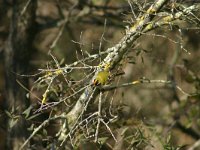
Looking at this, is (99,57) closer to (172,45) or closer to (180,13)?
(180,13)

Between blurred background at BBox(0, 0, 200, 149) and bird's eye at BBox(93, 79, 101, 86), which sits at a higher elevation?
bird's eye at BBox(93, 79, 101, 86)

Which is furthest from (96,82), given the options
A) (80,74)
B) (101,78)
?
(80,74)

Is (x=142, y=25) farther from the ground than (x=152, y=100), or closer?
farther from the ground

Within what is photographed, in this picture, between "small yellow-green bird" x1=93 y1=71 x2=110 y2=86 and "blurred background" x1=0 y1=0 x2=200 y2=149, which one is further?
"blurred background" x1=0 y1=0 x2=200 y2=149

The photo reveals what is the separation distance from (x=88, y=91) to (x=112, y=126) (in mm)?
552

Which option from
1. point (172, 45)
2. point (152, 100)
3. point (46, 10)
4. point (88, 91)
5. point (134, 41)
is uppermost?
point (134, 41)

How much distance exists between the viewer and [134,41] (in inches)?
140

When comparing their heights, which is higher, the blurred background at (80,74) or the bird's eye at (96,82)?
the bird's eye at (96,82)

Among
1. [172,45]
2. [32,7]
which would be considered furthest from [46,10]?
[32,7]

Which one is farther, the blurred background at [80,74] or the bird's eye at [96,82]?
the blurred background at [80,74]

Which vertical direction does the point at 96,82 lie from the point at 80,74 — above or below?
above

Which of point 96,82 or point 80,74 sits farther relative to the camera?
point 80,74

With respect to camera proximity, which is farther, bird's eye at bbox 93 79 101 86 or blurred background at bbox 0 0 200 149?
blurred background at bbox 0 0 200 149

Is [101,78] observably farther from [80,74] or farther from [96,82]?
[80,74]
